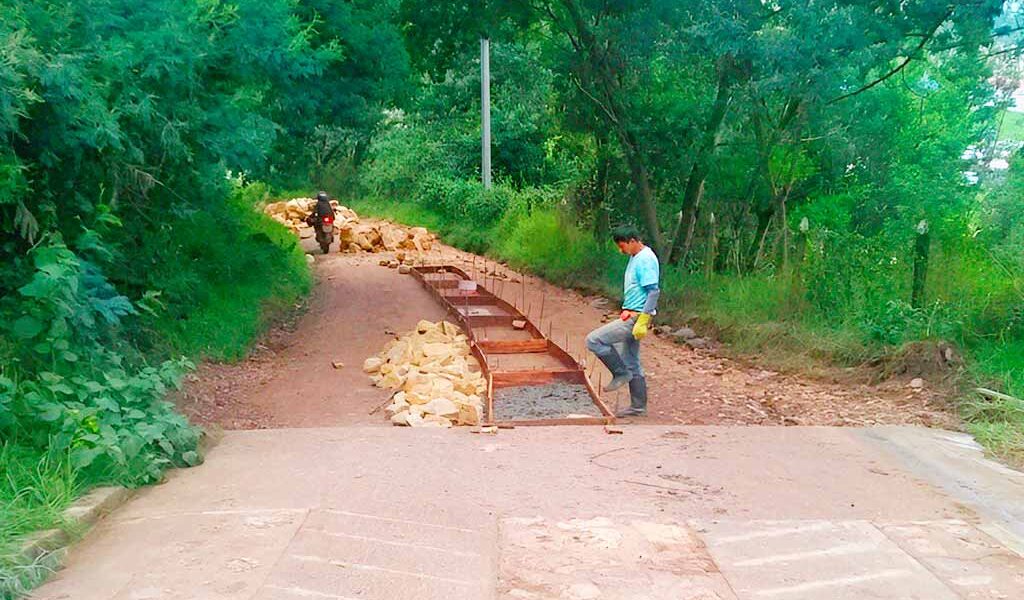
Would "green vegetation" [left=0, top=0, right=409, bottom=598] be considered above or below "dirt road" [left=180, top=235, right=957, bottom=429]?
above

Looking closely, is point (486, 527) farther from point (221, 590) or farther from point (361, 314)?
point (361, 314)

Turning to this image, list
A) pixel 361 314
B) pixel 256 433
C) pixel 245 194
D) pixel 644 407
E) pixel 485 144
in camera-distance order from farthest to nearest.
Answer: pixel 485 144 → pixel 245 194 → pixel 361 314 → pixel 644 407 → pixel 256 433

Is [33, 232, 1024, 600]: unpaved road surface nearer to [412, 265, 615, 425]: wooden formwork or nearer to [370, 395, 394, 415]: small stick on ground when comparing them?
[412, 265, 615, 425]: wooden formwork

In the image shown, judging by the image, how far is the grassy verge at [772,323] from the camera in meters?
8.17

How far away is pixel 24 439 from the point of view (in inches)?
231

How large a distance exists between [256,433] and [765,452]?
13.4 feet

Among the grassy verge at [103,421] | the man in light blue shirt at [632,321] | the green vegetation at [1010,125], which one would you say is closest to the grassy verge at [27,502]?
the grassy verge at [103,421]

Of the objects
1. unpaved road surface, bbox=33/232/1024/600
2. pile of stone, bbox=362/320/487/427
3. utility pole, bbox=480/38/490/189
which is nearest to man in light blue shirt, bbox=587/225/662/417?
unpaved road surface, bbox=33/232/1024/600

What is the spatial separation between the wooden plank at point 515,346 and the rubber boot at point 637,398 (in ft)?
10.0

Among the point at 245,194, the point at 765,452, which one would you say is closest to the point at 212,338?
the point at 765,452

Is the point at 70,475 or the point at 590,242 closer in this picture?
the point at 70,475

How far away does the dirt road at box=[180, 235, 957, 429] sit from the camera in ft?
Result: 29.9

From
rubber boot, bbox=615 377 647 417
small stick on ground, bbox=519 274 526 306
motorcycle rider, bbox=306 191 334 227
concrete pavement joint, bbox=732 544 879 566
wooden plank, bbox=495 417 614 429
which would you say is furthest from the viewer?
motorcycle rider, bbox=306 191 334 227

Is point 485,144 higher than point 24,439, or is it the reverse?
point 485,144
